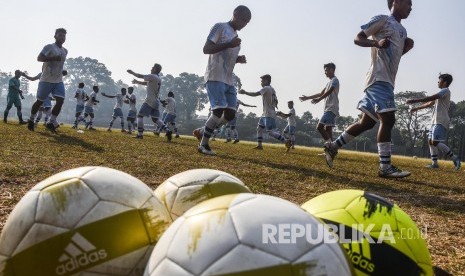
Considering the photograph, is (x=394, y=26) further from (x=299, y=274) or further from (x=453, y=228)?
(x=299, y=274)

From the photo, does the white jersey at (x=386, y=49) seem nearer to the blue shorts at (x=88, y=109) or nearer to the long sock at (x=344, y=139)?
the long sock at (x=344, y=139)

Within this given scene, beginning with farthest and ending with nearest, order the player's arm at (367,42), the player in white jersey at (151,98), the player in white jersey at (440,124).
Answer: the player in white jersey at (151,98)
the player in white jersey at (440,124)
the player's arm at (367,42)

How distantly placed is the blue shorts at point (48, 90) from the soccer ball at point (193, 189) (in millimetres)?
11124

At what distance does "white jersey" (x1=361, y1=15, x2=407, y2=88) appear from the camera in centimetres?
670

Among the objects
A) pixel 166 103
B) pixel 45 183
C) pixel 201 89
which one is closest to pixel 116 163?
pixel 45 183

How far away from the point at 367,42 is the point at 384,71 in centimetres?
74

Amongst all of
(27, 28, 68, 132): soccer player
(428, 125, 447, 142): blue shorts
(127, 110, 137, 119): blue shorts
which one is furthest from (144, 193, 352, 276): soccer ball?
(127, 110, 137, 119): blue shorts

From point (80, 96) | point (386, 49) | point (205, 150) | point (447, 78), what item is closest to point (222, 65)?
point (205, 150)

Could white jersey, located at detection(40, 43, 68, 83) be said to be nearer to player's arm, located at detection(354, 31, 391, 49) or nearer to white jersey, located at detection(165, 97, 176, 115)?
player's arm, located at detection(354, 31, 391, 49)

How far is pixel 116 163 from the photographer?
6.38m

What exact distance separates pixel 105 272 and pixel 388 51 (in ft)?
21.4

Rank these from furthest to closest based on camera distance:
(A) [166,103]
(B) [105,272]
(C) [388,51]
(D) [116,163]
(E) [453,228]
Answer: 1. (A) [166,103]
2. (C) [388,51]
3. (D) [116,163]
4. (E) [453,228]
5. (B) [105,272]

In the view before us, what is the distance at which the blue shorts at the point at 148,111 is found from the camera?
15828 mm

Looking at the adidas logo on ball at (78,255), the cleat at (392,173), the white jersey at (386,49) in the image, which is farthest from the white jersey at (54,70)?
the adidas logo on ball at (78,255)
